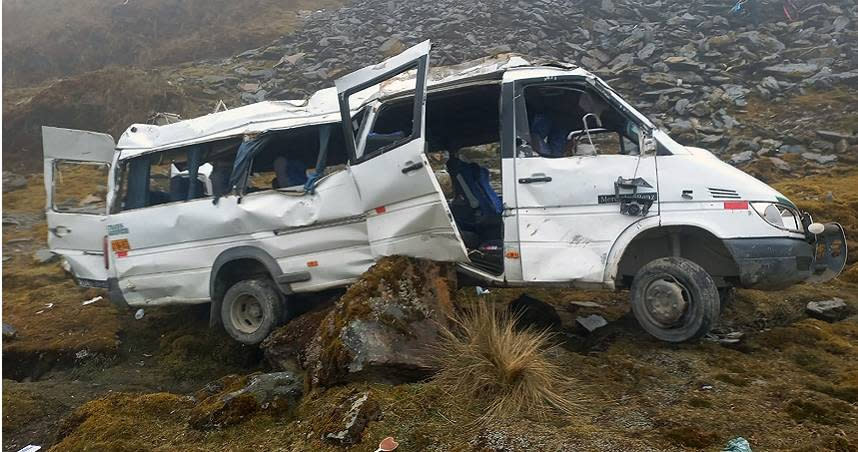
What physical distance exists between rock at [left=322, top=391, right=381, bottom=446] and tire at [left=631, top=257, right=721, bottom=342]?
2.32m

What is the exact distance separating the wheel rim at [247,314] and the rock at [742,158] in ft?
32.7

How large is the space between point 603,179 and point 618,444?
2.34 m

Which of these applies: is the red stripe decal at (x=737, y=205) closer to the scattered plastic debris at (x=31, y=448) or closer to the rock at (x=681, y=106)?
the scattered plastic debris at (x=31, y=448)

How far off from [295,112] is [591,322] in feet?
12.3

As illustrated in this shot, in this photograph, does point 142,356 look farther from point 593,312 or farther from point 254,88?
point 254,88

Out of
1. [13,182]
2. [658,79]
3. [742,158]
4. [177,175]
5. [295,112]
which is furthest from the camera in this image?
[658,79]

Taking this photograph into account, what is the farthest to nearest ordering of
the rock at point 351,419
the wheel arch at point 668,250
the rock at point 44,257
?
the rock at point 44,257 < the wheel arch at point 668,250 < the rock at point 351,419

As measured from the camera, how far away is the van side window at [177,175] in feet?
21.9

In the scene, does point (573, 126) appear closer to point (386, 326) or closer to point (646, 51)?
point (386, 326)

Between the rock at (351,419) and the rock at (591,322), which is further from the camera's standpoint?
the rock at (591,322)

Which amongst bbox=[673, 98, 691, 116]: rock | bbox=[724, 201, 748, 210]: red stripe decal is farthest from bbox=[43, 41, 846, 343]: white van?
bbox=[673, 98, 691, 116]: rock

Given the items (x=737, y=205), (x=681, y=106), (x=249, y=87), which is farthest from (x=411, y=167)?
(x=249, y=87)

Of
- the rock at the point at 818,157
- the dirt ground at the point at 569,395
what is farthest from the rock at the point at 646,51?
the dirt ground at the point at 569,395

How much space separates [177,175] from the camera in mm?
7090
